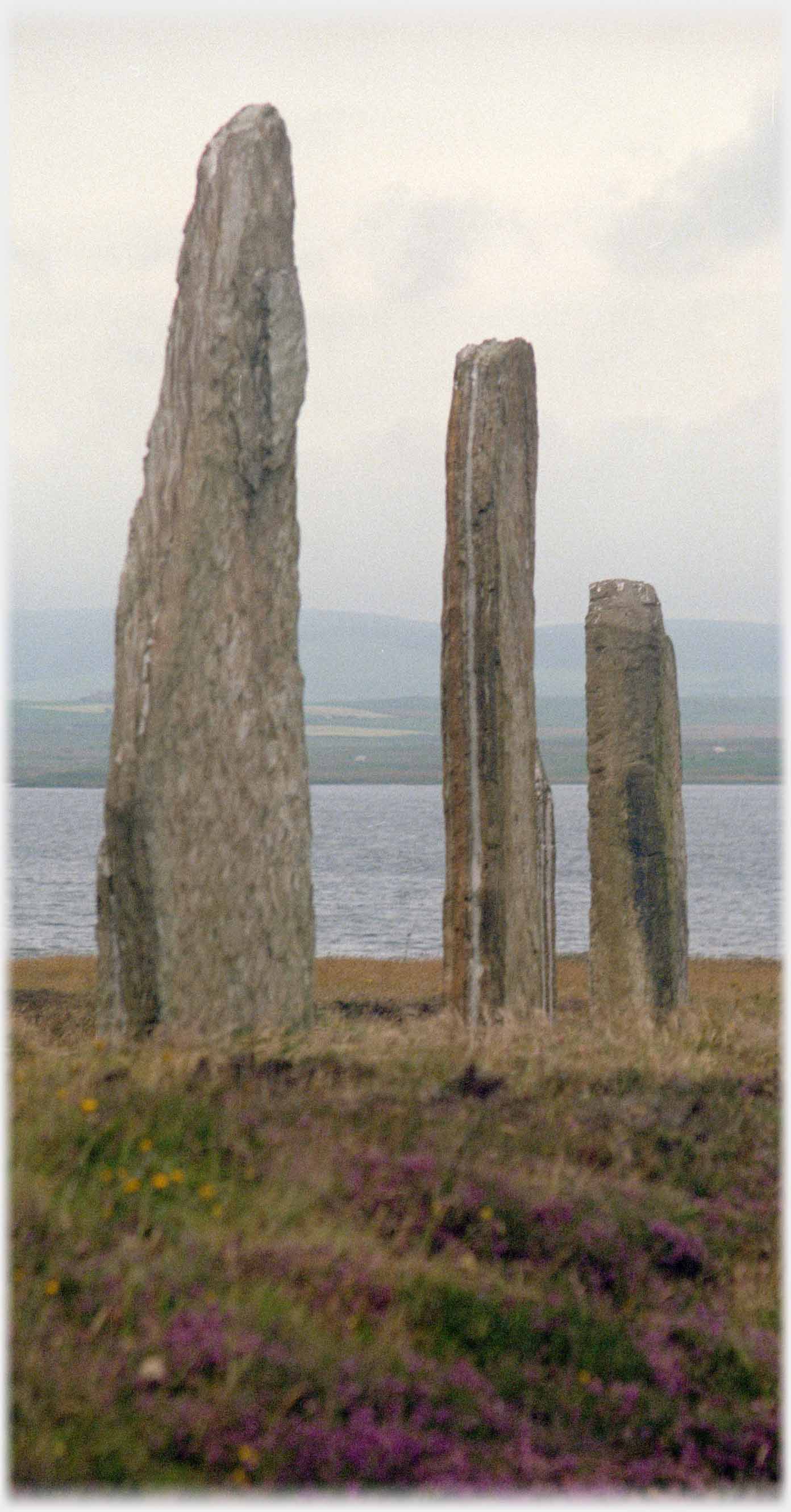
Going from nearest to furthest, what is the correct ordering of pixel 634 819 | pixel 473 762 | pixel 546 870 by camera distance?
1. pixel 473 762
2. pixel 546 870
3. pixel 634 819

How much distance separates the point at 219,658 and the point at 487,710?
9.71 feet

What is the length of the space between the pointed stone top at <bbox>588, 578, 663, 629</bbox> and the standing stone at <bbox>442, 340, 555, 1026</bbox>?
2032mm

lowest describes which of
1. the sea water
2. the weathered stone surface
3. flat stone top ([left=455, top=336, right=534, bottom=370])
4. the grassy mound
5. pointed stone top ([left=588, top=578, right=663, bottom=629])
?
the sea water

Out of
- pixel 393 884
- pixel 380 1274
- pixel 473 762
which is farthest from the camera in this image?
pixel 393 884

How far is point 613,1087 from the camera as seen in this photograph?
363 inches

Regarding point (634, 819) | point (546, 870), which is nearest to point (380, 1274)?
point (546, 870)

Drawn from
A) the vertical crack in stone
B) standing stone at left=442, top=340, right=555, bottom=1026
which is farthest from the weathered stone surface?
the vertical crack in stone

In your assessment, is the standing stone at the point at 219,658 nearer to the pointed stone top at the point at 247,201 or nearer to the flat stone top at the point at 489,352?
the pointed stone top at the point at 247,201

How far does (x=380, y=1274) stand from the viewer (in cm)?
596

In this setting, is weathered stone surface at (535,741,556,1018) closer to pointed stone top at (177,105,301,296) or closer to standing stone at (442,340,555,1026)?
standing stone at (442,340,555,1026)

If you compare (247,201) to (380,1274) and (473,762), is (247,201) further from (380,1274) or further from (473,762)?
(380,1274)

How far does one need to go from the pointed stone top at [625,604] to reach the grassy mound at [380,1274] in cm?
574

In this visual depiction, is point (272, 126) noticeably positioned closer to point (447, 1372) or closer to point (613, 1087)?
point (613, 1087)

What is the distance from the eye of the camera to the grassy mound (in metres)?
4.96
